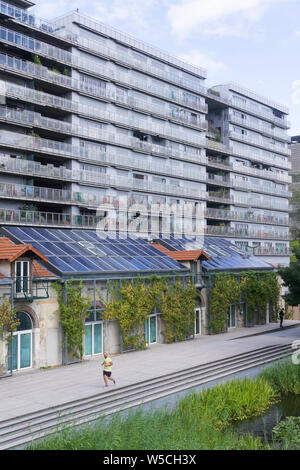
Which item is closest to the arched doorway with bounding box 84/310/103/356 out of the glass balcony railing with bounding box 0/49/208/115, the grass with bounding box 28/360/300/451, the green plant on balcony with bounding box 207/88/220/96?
the grass with bounding box 28/360/300/451

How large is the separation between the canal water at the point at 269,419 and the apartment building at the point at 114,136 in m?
27.7

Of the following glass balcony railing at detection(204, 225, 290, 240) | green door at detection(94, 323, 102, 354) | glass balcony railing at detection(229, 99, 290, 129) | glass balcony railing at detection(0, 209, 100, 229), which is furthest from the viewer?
glass balcony railing at detection(229, 99, 290, 129)

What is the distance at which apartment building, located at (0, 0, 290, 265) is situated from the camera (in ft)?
145

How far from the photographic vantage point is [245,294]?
45969 mm

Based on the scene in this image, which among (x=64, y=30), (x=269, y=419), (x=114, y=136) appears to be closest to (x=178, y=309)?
(x=269, y=419)

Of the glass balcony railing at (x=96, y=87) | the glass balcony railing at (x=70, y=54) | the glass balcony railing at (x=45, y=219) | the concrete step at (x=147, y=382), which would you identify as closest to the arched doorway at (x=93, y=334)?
Answer: the concrete step at (x=147, y=382)

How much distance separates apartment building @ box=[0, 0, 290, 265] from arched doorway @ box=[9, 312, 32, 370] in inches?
620

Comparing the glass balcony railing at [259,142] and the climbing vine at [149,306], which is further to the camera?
the glass balcony railing at [259,142]

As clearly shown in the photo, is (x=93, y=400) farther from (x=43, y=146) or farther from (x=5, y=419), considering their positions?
(x=43, y=146)

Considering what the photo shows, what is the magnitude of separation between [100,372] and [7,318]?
5.74 m

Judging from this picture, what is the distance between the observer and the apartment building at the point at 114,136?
44.2m

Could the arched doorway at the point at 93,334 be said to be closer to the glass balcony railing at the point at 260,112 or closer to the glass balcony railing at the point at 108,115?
the glass balcony railing at the point at 108,115

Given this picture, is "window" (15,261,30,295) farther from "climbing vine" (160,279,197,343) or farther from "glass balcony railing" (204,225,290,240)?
"glass balcony railing" (204,225,290,240)

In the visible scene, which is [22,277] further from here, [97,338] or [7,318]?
[97,338]
